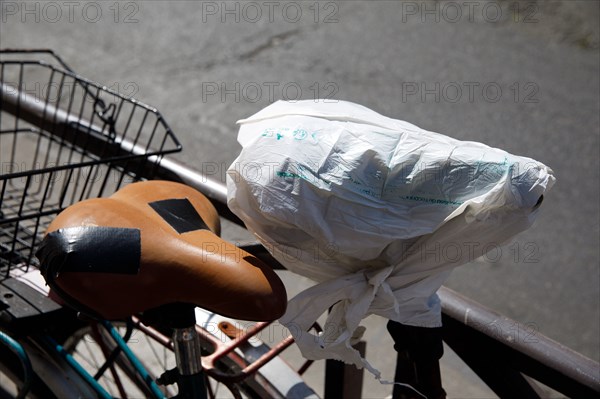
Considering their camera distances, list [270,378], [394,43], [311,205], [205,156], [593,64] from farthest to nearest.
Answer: [394,43] → [593,64] → [205,156] → [270,378] → [311,205]

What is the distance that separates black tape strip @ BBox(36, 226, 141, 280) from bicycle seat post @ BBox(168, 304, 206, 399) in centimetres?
15

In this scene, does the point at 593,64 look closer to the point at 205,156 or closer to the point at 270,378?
the point at 205,156

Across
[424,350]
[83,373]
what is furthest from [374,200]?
[83,373]

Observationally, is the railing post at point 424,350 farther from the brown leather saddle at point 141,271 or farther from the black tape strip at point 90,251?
the black tape strip at point 90,251

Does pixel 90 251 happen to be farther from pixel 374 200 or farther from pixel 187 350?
pixel 374 200

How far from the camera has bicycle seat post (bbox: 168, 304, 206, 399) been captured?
5.56 ft

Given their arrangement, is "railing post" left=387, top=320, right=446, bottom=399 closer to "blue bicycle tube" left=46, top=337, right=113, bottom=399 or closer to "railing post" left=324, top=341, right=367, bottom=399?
"railing post" left=324, top=341, right=367, bottom=399

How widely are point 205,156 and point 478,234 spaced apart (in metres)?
3.96

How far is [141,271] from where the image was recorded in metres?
1.61

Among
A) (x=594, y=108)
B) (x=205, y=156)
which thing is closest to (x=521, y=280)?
(x=594, y=108)

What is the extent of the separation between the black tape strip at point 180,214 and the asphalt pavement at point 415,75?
6.80 ft

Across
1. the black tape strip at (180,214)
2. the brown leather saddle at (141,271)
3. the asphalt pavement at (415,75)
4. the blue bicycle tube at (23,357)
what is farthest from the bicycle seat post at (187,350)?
the asphalt pavement at (415,75)

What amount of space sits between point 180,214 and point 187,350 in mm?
301

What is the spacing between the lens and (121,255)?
160cm
